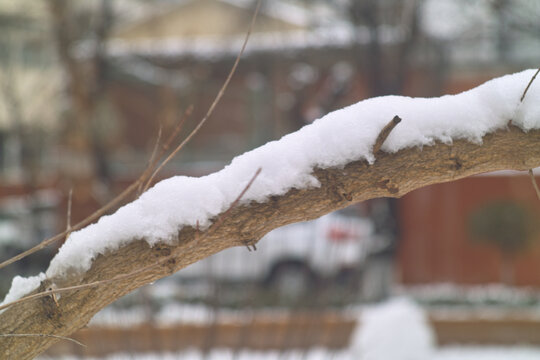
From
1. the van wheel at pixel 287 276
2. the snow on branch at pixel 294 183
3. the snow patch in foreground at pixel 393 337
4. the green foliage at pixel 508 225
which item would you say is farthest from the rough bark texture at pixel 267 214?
the green foliage at pixel 508 225

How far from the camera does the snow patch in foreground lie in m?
4.77

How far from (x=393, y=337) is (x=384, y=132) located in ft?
12.1

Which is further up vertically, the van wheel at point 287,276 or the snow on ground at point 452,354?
the van wheel at point 287,276

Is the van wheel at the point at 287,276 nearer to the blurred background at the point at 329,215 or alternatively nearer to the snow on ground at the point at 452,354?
the blurred background at the point at 329,215

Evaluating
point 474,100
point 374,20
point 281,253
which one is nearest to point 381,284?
point 281,253

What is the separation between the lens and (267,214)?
4.82 feet

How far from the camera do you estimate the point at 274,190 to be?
1452mm

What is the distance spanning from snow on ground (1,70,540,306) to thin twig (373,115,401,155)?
0.06 feet

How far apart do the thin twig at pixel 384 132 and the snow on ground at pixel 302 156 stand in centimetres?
2

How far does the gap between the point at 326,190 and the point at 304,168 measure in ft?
0.24

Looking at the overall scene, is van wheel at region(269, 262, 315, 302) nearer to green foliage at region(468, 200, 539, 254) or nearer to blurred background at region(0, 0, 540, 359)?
blurred background at region(0, 0, 540, 359)

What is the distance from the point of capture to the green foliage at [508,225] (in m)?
8.17

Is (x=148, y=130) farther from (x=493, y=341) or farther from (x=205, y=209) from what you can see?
(x=205, y=209)

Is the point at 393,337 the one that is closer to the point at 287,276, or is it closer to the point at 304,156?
the point at 287,276
